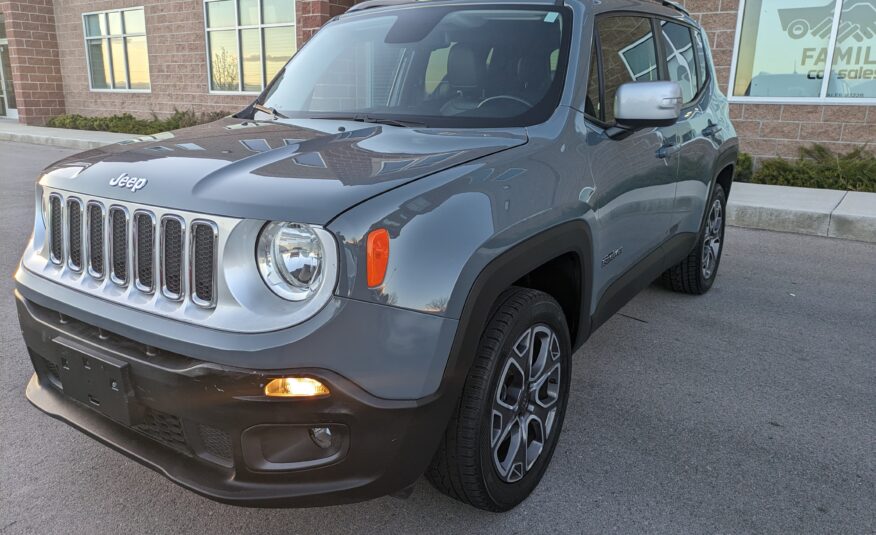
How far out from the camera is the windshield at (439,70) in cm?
279

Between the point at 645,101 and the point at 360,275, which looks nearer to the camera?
the point at 360,275

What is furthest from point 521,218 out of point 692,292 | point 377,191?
point 692,292

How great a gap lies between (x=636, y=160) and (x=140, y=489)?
8.17 feet

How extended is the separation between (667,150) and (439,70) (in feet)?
4.22

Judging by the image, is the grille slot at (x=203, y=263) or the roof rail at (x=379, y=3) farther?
the roof rail at (x=379, y=3)

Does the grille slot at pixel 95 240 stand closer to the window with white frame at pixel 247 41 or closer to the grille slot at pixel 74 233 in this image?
the grille slot at pixel 74 233

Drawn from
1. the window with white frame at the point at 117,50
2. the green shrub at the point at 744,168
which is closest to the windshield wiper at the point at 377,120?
the green shrub at the point at 744,168

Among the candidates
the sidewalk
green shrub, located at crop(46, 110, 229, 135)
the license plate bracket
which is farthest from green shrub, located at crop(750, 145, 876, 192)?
the sidewalk

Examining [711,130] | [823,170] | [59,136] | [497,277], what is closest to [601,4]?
[711,130]

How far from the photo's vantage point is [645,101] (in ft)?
8.89

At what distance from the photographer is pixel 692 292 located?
486 centimetres

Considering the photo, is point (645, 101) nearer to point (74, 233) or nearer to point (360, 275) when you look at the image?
point (360, 275)

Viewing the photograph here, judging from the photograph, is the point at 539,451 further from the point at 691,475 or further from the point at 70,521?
the point at 70,521

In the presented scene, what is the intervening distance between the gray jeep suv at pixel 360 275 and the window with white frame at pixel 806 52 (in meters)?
7.51
